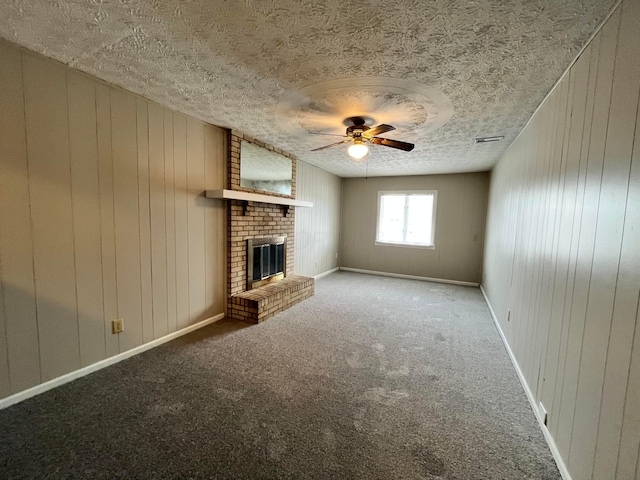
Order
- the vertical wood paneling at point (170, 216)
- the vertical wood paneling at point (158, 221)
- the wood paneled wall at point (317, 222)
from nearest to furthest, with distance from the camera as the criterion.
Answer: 1. the vertical wood paneling at point (158, 221)
2. the vertical wood paneling at point (170, 216)
3. the wood paneled wall at point (317, 222)

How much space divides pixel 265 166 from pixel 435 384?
11.2 feet

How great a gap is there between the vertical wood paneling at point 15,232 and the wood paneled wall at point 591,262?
130 inches

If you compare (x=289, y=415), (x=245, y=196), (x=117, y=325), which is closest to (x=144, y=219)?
(x=117, y=325)

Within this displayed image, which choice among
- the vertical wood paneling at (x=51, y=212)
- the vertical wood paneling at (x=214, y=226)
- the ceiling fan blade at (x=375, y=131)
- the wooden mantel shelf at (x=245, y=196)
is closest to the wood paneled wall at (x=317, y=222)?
the wooden mantel shelf at (x=245, y=196)

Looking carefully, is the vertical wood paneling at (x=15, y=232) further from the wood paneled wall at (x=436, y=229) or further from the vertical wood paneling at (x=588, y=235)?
the wood paneled wall at (x=436, y=229)

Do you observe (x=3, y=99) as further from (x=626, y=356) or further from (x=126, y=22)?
(x=626, y=356)

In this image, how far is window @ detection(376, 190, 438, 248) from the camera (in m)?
6.02

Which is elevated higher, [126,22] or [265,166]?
[126,22]

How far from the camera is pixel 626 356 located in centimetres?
102

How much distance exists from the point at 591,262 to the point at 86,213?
3.35 meters

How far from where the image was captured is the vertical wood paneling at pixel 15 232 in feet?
5.69

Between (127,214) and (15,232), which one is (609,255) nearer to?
(127,214)

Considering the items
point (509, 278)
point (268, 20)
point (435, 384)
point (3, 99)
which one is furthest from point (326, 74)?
point (509, 278)

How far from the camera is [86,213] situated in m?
2.14
